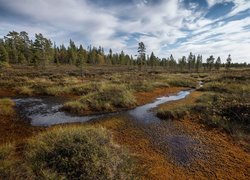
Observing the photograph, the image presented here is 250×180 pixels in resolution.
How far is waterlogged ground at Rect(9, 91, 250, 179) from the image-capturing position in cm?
521

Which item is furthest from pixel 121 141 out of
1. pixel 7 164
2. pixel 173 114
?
pixel 173 114

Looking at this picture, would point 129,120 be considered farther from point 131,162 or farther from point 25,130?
point 25,130

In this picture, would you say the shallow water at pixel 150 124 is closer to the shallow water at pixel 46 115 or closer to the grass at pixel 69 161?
the shallow water at pixel 46 115

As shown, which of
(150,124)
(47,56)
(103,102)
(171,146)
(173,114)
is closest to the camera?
(171,146)

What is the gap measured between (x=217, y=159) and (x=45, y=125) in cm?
907

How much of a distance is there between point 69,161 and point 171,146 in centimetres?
435

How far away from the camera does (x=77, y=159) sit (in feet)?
15.3

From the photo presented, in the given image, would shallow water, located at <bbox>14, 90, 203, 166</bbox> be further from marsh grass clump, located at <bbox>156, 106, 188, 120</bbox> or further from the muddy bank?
marsh grass clump, located at <bbox>156, 106, 188, 120</bbox>

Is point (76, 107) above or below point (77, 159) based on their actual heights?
below

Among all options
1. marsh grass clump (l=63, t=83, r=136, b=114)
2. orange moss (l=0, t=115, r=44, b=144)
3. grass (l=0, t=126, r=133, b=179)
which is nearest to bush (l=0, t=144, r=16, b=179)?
grass (l=0, t=126, r=133, b=179)

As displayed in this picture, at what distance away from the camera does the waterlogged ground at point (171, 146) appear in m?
5.21

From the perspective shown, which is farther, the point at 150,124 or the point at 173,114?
the point at 173,114

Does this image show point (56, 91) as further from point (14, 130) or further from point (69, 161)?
point (69, 161)

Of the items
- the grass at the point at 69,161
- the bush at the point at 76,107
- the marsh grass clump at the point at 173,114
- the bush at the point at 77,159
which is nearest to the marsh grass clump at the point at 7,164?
the grass at the point at 69,161
